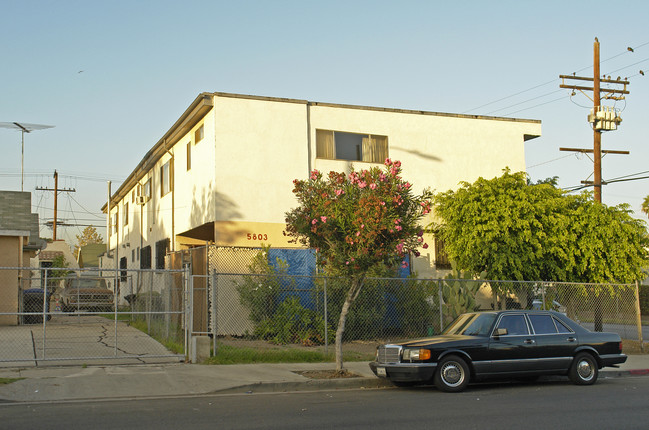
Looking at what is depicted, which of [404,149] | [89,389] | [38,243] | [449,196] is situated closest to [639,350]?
[449,196]

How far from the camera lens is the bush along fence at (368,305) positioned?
17.8m

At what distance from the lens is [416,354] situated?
1173cm

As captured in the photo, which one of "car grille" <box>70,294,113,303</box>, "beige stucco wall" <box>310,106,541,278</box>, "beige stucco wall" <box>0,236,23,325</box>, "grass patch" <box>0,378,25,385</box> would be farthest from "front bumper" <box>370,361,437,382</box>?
"car grille" <box>70,294,113,303</box>

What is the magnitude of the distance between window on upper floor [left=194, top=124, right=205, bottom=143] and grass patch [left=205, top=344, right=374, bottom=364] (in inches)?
333

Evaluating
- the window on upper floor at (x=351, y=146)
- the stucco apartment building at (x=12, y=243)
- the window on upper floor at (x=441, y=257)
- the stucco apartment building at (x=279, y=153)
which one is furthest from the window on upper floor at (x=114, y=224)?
the window on upper floor at (x=441, y=257)

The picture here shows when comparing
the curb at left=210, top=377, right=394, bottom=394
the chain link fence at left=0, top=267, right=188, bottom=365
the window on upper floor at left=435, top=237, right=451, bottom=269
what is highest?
the window on upper floor at left=435, top=237, right=451, bottom=269

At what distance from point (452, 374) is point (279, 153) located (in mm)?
11314

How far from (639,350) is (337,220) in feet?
37.3

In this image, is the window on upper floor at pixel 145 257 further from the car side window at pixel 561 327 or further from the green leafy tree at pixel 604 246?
the car side window at pixel 561 327

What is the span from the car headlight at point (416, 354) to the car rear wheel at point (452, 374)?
0.96ft

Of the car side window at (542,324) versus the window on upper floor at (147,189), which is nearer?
the car side window at (542,324)

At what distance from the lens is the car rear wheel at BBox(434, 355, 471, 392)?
1169 cm

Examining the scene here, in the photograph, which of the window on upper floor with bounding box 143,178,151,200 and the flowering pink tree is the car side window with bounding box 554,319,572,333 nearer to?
the flowering pink tree

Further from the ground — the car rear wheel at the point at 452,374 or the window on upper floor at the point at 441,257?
the window on upper floor at the point at 441,257
